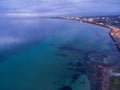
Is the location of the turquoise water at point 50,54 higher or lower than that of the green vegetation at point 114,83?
higher

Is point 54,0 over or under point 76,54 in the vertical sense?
over

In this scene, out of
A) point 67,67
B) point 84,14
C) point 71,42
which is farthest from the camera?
point 84,14

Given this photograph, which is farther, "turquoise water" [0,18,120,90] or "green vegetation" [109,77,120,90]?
"turquoise water" [0,18,120,90]

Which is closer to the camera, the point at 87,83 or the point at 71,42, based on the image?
the point at 87,83

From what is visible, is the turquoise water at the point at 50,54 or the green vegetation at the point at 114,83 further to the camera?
the turquoise water at the point at 50,54

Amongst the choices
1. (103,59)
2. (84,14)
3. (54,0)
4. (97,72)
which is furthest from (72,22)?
(54,0)

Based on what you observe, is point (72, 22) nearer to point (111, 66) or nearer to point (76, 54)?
point (76, 54)

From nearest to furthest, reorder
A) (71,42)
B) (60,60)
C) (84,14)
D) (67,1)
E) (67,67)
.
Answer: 1. (67,67)
2. (60,60)
3. (71,42)
4. (84,14)
5. (67,1)

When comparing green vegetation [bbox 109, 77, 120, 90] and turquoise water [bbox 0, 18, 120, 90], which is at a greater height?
turquoise water [bbox 0, 18, 120, 90]
